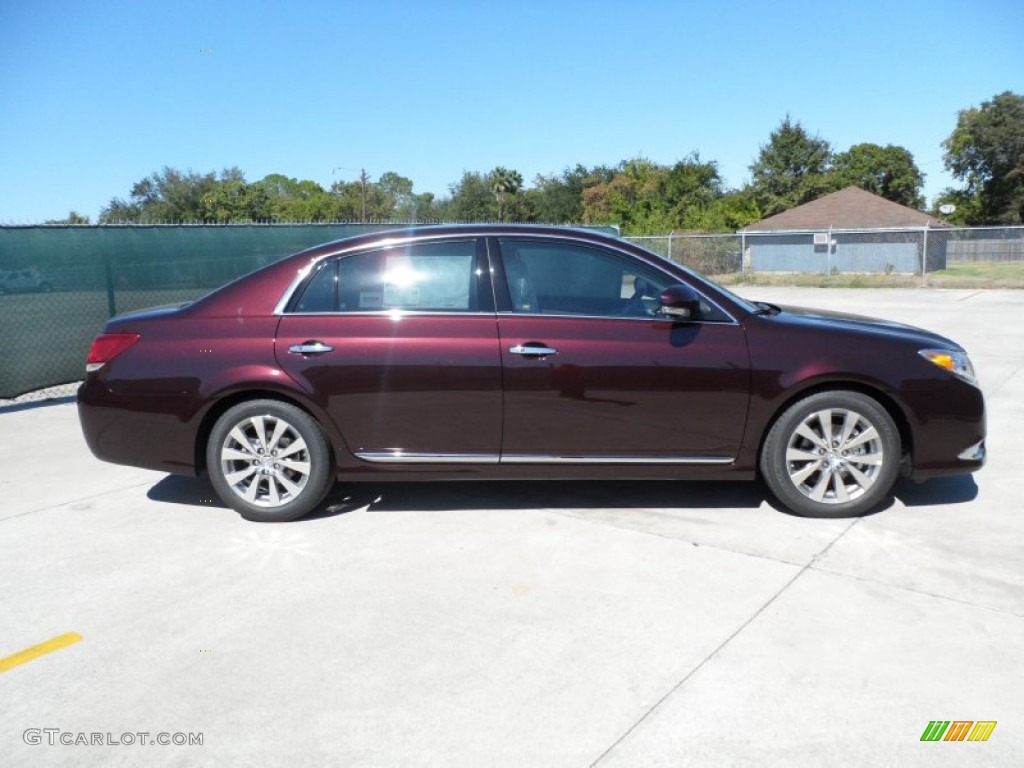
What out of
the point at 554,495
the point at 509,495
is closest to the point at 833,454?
the point at 554,495

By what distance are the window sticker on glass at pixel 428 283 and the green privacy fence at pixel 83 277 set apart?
231 inches

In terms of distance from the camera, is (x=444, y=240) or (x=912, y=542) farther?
(x=444, y=240)

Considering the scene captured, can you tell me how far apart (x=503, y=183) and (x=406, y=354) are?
71091mm

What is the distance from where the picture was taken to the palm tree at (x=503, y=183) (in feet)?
240

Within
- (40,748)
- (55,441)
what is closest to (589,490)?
(40,748)

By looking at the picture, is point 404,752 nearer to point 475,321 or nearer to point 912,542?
point 475,321

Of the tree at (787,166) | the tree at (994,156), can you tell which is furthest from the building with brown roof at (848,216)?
the tree at (994,156)

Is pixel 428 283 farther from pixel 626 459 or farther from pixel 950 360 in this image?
pixel 950 360

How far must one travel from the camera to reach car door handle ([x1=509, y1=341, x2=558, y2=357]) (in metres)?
4.43

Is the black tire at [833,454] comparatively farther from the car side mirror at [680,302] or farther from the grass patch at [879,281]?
the grass patch at [879,281]

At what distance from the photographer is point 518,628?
3381 millimetres

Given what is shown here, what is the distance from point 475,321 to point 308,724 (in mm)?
2380

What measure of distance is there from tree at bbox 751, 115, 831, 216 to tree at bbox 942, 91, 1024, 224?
11797mm

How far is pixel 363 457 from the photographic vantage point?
4.61 m
